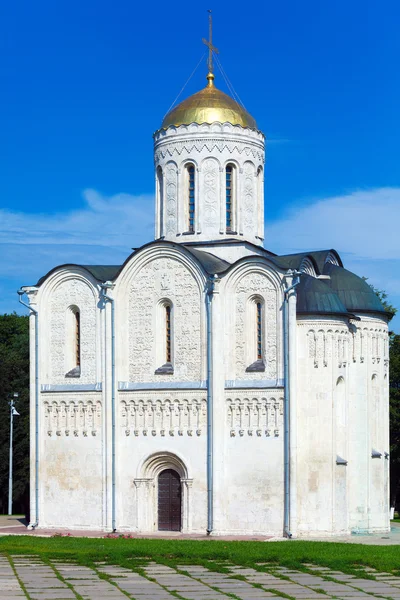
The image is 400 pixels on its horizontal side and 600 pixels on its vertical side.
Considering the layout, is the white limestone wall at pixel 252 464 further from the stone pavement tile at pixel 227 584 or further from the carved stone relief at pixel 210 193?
the stone pavement tile at pixel 227 584

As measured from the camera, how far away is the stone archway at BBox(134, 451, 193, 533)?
29.7m

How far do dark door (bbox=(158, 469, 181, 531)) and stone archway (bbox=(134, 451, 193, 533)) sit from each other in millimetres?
116

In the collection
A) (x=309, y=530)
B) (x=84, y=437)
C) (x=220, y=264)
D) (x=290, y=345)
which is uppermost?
(x=220, y=264)

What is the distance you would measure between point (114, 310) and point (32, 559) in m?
11.6

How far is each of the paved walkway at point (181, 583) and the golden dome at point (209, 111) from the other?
55.0 feet

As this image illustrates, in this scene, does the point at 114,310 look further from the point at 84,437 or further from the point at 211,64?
the point at 211,64

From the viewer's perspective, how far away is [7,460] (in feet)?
147

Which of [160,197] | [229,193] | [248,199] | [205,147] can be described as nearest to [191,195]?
[229,193]

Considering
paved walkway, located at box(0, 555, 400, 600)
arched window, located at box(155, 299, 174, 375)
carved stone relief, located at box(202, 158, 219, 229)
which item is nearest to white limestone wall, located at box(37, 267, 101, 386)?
arched window, located at box(155, 299, 174, 375)

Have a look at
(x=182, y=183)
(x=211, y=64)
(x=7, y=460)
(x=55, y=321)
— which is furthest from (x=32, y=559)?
(x=7, y=460)

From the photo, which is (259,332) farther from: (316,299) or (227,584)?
(227,584)

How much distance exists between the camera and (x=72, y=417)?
31.1 meters

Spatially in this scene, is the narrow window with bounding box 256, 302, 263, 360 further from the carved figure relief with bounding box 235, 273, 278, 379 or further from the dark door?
the dark door

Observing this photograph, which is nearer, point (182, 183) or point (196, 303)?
point (196, 303)
